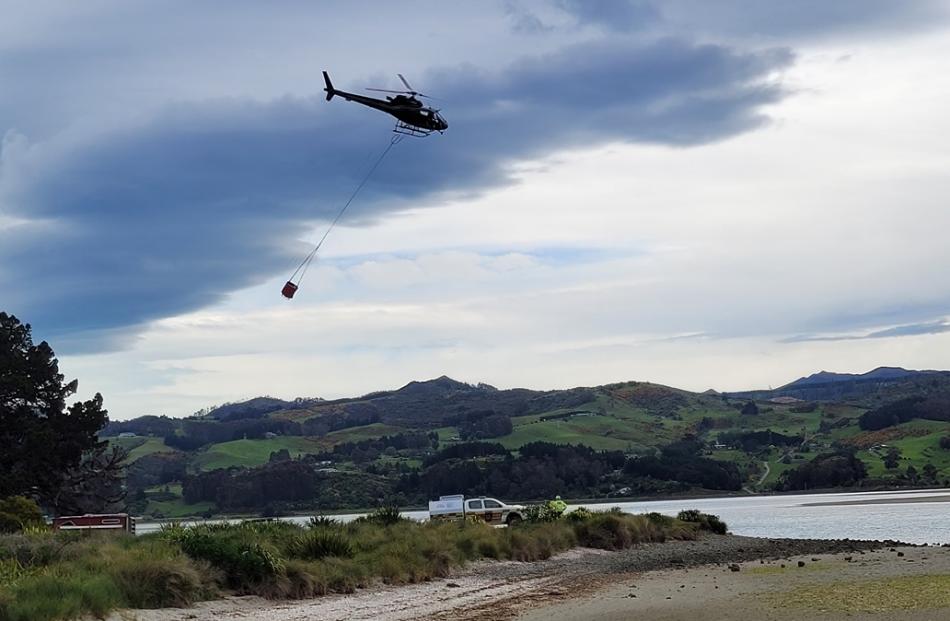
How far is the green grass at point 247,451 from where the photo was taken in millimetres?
167500

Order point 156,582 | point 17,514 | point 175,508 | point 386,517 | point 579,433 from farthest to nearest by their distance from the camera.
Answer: point 579,433 → point 175,508 → point 17,514 → point 386,517 → point 156,582

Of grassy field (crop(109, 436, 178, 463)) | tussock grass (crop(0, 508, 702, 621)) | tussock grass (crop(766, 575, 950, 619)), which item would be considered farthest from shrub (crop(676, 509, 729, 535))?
grassy field (crop(109, 436, 178, 463))

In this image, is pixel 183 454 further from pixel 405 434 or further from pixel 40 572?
pixel 40 572

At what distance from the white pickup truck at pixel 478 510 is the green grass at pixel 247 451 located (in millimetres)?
119018

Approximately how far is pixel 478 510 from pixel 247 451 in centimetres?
13706

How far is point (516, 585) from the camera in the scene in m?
27.9

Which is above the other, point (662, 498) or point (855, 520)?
point (855, 520)

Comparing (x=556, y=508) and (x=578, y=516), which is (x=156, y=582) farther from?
(x=556, y=508)

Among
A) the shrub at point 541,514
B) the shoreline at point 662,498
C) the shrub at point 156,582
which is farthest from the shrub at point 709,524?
the shoreline at point 662,498

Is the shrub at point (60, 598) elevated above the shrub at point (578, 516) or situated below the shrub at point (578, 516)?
above

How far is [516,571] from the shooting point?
105ft

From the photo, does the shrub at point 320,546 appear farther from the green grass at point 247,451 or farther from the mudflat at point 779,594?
the green grass at point 247,451


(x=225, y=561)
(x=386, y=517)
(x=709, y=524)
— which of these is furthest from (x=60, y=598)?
(x=709, y=524)

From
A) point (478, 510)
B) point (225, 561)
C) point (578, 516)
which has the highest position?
point (225, 561)
